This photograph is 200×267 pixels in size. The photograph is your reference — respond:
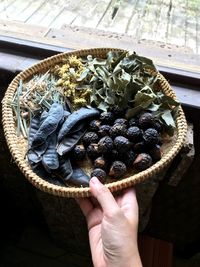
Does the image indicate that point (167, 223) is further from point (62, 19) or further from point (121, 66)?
point (62, 19)

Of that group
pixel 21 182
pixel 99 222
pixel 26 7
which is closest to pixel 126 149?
pixel 99 222

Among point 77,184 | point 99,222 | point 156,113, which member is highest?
point 156,113

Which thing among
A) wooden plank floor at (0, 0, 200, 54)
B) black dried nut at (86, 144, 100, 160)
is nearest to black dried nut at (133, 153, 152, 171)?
black dried nut at (86, 144, 100, 160)

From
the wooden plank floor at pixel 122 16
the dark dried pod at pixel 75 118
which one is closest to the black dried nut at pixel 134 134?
the dark dried pod at pixel 75 118

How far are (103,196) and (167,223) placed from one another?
863 mm

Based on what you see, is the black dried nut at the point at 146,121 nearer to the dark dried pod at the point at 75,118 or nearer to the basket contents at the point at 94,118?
the basket contents at the point at 94,118

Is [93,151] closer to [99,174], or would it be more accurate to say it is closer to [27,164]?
[99,174]

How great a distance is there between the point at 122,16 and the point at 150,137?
0.82m

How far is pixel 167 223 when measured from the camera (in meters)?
1.62

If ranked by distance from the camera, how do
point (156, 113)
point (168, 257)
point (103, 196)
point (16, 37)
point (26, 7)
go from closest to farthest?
1. point (103, 196)
2. point (156, 113)
3. point (16, 37)
4. point (168, 257)
5. point (26, 7)

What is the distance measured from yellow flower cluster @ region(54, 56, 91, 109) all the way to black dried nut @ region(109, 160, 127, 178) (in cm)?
21

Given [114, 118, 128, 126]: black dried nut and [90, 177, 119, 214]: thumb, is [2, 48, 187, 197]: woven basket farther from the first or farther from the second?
[114, 118, 128, 126]: black dried nut

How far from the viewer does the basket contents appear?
0.93 metres

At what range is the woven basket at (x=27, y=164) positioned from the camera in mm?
872
